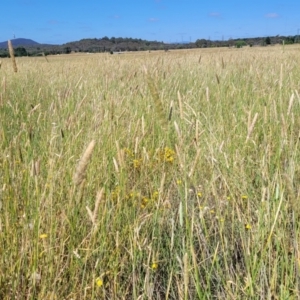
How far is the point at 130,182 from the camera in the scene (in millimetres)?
1761

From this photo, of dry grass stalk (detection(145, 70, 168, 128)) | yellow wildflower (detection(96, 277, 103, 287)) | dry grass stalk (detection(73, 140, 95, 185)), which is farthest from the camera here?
dry grass stalk (detection(145, 70, 168, 128))

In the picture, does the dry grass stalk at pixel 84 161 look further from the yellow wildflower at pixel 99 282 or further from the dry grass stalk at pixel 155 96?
the dry grass stalk at pixel 155 96

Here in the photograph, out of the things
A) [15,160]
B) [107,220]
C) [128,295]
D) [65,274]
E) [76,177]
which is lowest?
[128,295]

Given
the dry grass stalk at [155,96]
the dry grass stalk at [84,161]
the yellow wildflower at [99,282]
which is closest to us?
the dry grass stalk at [84,161]

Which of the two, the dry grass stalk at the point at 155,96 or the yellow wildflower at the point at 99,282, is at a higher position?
the dry grass stalk at the point at 155,96

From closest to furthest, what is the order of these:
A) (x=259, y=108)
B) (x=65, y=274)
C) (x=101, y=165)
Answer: (x=65, y=274), (x=101, y=165), (x=259, y=108)

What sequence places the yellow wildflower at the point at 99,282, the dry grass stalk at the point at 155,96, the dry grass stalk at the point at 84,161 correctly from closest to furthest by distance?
the dry grass stalk at the point at 84,161, the yellow wildflower at the point at 99,282, the dry grass stalk at the point at 155,96

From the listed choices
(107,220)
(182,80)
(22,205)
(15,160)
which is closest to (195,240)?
(107,220)

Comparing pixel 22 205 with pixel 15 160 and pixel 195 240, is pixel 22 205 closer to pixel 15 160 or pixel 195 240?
pixel 15 160

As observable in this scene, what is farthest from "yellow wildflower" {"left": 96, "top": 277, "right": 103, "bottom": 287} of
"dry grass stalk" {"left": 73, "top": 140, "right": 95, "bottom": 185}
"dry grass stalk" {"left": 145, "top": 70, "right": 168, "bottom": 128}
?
"dry grass stalk" {"left": 145, "top": 70, "right": 168, "bottom": 128}

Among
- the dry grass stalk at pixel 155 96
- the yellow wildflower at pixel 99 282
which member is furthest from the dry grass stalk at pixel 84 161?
the dry grass stalk at pixel 155 96

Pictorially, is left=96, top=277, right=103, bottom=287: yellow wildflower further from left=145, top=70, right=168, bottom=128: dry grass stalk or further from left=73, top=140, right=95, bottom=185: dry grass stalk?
left=145, top=70, right=168, bottom=128: dry grass stalk

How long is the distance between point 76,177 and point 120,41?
187ft

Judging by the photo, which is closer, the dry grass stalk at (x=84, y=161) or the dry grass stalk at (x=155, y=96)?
the dry grass stalk at (x=84, y=161)
